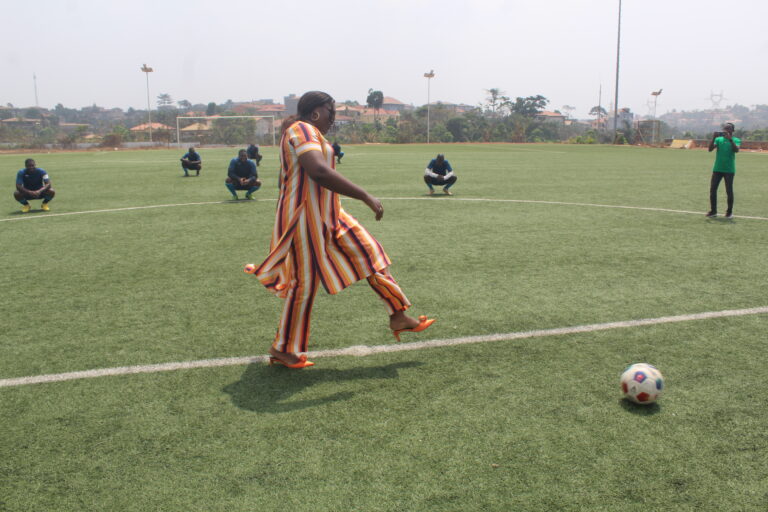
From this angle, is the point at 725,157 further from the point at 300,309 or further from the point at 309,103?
the point at 300,309

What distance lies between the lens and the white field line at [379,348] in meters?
4.30

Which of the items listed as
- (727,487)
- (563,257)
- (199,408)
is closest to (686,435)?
(727,487)

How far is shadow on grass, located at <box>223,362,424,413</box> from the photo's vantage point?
12.8 ft

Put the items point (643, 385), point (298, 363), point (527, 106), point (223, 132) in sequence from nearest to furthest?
1. point (643, 385)
2. point (298, 363)
3. point (223, 132)
4. point (527, 106)

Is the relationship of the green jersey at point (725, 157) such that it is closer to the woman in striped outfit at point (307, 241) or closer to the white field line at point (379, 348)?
the white field line at point (379, 348)

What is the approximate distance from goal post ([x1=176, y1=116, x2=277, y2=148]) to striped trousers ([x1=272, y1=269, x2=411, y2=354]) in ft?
187

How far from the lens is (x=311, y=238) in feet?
13.7

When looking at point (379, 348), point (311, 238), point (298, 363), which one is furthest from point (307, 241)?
point (379, 348)

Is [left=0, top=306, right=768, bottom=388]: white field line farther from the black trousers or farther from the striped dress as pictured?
the black trousers

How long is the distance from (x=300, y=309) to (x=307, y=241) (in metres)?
0.50

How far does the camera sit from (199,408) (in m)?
3.81

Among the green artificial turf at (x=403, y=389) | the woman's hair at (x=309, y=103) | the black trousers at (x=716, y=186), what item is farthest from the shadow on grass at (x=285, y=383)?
the black trousers at (x=716, y=186)

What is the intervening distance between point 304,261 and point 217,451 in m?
1.42

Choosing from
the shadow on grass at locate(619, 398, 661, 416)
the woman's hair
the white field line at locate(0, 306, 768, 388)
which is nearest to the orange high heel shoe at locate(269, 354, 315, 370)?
the white field line at locate(0, 306, 768, 388)
